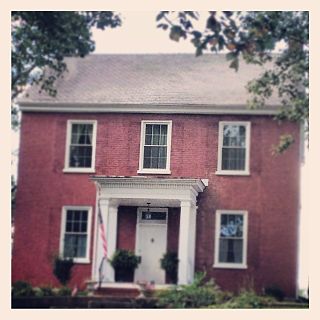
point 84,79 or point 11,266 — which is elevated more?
point 84,79

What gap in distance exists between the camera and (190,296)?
5.66 meters

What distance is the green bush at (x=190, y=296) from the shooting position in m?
5.66

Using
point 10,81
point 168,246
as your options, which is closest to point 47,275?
point 168,246

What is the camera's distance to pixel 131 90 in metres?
6.04

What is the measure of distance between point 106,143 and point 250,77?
1.53 m

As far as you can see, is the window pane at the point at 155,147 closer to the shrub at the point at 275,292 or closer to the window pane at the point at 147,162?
the window pane at the point at 147,162

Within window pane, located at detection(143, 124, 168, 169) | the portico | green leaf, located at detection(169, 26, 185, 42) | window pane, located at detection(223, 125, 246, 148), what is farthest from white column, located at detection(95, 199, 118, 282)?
green leaf, located at detection(169, 26, 185, 42)

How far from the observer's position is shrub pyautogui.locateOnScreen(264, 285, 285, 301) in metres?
5.68

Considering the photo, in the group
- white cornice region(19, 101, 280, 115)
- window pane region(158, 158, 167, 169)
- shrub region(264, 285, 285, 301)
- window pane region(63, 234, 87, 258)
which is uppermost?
white cornice region(19, 101, 280, 115)

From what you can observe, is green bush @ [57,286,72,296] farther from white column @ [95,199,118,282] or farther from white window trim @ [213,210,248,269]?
white window trim @ [213,210,248,269]

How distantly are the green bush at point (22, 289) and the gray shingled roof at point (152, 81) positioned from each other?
1.75m

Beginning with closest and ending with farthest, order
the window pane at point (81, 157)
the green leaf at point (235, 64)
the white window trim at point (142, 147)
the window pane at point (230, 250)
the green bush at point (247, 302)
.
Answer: the green leaf at point (235, 64), the green bush at point (247, 302), the window pane at point (230, 250), the white window trim at point (142, 147), the window pane at point (81, 157)

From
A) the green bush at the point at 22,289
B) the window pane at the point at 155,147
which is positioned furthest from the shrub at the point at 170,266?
the green bush at the point at 22,289
